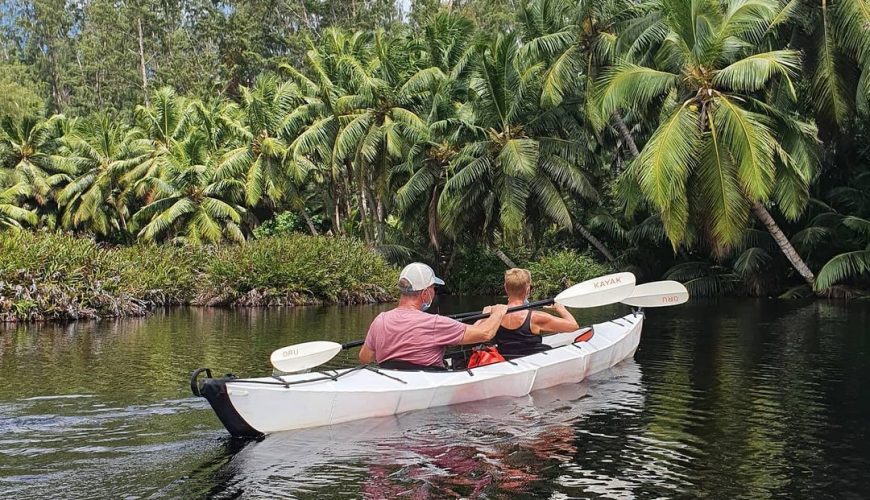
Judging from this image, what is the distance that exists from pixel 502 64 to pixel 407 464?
23.7 meters

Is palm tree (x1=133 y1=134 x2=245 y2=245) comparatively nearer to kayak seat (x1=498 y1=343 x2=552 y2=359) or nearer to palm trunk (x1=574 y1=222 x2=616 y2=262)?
palm trunk (x1=574 y1=222 x2=616 y2=262)

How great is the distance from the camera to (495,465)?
7820 millimetres

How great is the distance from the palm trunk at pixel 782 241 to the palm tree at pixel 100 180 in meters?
30.5

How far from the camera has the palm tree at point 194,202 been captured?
1487 inches

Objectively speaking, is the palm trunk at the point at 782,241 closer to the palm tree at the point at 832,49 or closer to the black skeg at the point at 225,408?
the palm tree at the point at 832,49

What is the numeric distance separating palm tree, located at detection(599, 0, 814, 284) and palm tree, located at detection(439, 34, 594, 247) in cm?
566

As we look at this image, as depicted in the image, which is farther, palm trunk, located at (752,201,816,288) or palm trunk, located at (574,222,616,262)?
palm trunk, located at (574,222,616,262)

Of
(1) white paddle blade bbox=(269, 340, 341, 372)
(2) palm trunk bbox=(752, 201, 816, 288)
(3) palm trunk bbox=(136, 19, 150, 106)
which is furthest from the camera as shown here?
(3) palm trunk bbox=(136, 19, 150, 106)

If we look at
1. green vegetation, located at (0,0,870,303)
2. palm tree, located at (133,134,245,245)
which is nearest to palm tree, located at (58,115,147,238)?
green vegetation, located at (0,0,870,303)

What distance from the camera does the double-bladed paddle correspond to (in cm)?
1025

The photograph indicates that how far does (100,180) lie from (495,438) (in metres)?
40.6

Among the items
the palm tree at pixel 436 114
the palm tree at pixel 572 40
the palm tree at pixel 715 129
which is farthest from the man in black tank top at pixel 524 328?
the palm tree at pixel 436 114

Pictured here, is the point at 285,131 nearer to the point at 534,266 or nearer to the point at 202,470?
the point at 534,266

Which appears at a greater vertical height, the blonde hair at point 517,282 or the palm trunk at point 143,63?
the palm trunk at point 143,63
